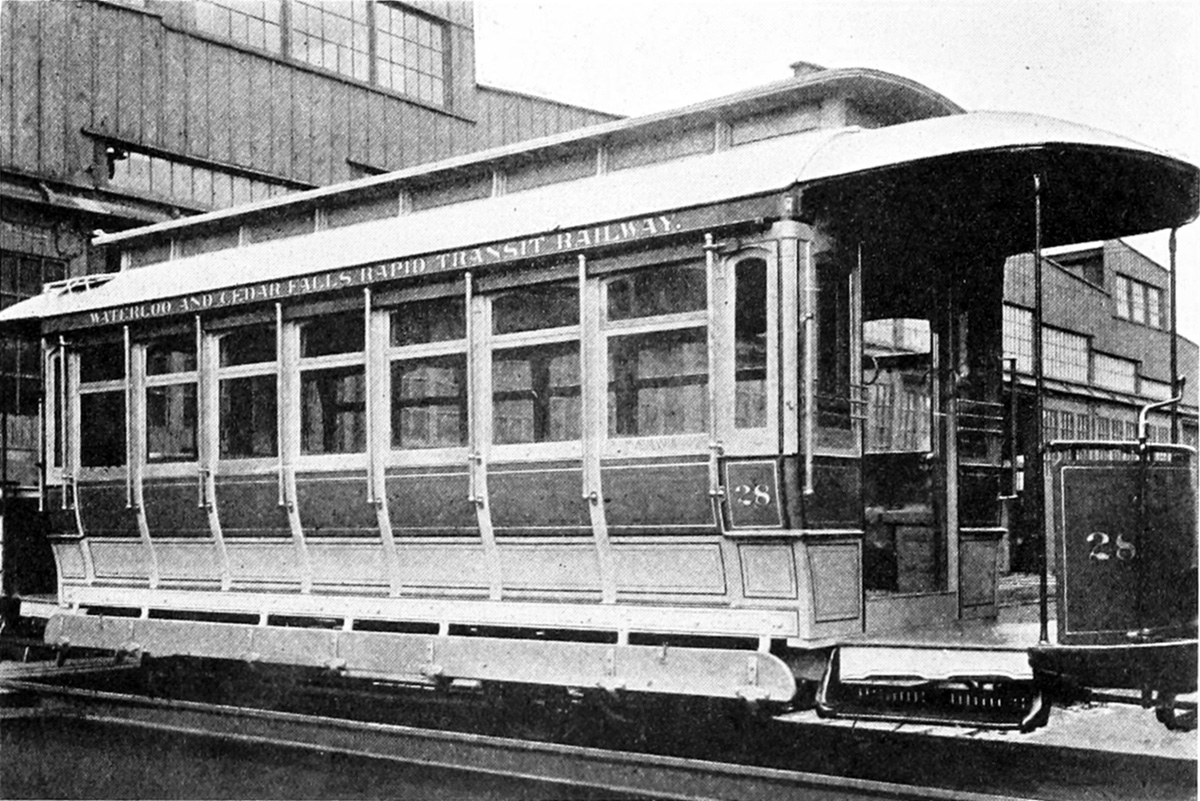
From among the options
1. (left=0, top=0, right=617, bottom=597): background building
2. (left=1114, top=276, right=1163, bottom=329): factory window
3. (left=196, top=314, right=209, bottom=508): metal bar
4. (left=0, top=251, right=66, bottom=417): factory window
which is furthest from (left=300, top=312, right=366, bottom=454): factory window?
(left=1114, top=276, right=1163, bottom=329): factory window

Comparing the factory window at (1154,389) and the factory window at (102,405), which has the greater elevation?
the factory window at (1154,389)

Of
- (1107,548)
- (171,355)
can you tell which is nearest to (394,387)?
(171,355)

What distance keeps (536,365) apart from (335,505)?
1822 mm

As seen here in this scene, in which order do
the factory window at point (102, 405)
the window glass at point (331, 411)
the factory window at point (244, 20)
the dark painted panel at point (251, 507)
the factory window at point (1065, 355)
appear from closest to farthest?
the window glass at point (331, 411), the dark painted panel at point (251, 507), the factory window at point (102, 405), the factory window at point (244, 20), the factory window at point (1065, 355)

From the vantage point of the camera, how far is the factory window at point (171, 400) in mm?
9438

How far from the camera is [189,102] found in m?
15.1

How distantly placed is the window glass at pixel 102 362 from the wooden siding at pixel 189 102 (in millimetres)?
4460

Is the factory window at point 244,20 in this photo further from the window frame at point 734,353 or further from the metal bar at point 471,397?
the window frame at point 734,353

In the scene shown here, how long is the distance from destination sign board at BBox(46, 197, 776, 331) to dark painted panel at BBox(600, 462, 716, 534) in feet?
4.03

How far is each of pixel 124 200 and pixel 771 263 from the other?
395 inches

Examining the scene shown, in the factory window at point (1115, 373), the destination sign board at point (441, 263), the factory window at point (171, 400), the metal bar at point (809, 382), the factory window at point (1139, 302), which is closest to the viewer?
the metal bar at point (809, 382)

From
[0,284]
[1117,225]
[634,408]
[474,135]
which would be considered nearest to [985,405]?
[1117,225]

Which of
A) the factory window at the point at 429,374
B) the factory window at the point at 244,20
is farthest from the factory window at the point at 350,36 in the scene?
the factory window at the point at 429,374

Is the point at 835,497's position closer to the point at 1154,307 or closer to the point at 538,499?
the point at 538,499
